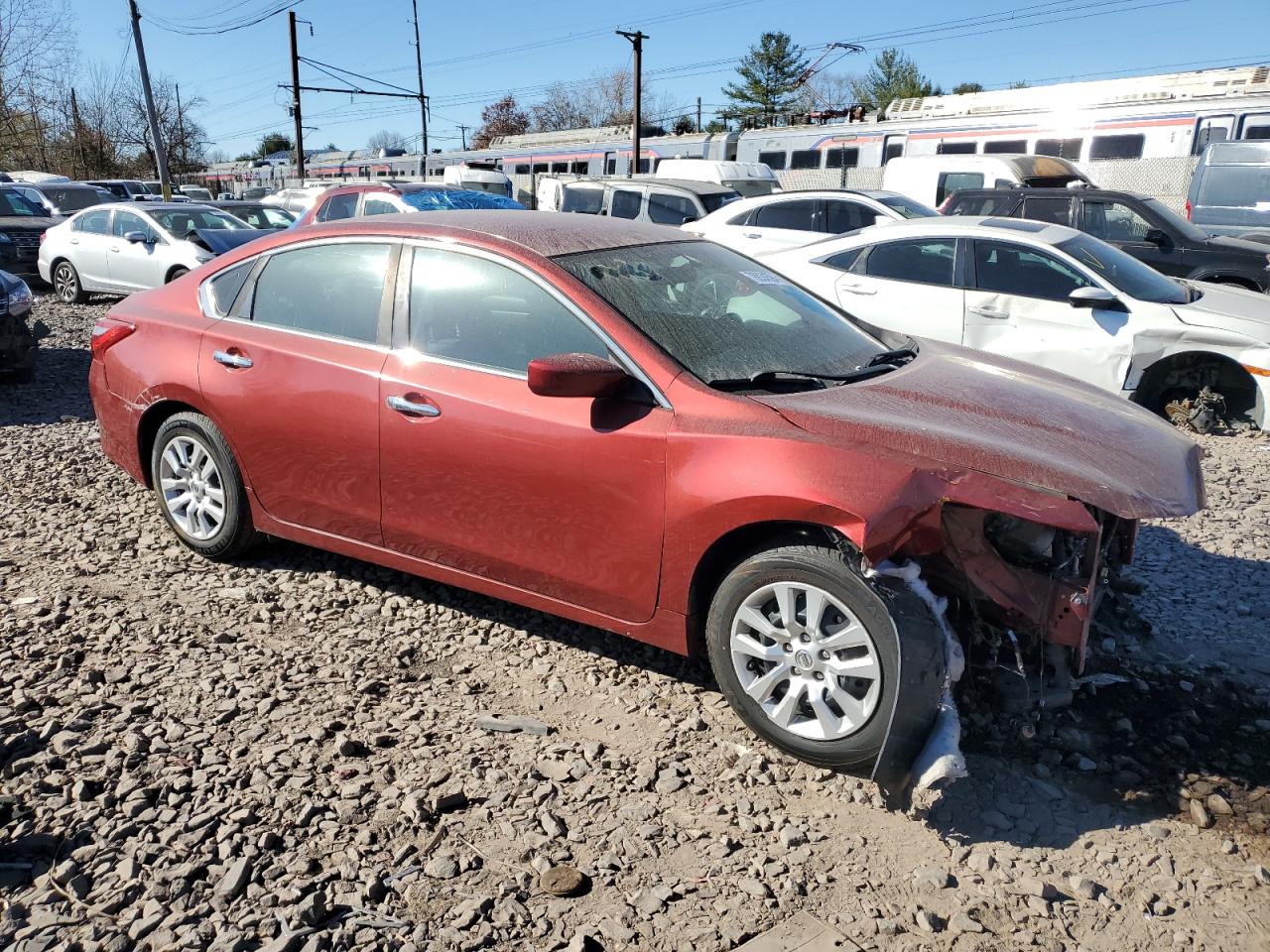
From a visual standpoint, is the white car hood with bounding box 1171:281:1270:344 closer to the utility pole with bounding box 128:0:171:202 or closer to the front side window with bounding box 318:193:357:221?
the front side window with bounding box 318:193:357:221

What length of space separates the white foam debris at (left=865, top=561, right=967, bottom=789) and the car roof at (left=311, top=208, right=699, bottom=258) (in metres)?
1.78

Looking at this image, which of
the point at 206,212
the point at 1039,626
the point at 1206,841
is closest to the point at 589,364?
the point at 1039,626

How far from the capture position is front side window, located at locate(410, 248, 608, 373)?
353cm

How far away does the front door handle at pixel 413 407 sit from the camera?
12.0ft

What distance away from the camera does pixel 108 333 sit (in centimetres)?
484

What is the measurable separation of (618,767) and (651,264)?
1.95 m

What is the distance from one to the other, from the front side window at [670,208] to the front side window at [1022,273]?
294 inches

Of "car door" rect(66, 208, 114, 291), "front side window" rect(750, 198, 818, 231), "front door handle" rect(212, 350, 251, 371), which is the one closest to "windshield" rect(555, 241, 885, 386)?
"front door handle" rect(212, 350, 251, 371)

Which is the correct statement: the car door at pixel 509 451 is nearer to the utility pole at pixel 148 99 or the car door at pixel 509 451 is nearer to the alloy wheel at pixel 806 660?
the alloy wheel at pixel 806 660

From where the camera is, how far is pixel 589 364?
323cm

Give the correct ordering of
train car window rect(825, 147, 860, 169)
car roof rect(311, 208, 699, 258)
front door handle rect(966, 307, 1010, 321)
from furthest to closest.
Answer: train car window rect(825, 147, 860, 169) < front door handle rect(966, 307, 1010, 321) < car roof rect(311, 208, 699, 258)

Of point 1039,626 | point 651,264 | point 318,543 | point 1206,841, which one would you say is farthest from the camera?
point 318,543

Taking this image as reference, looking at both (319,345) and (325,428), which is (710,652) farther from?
(319,345)

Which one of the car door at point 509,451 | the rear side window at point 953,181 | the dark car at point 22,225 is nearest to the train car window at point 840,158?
the rear side window at point 953,181
